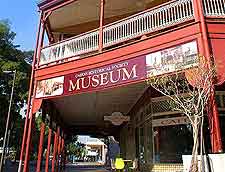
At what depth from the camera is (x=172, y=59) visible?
10.0 m

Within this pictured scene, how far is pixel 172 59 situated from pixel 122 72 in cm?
194

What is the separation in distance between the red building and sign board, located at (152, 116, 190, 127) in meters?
0.07

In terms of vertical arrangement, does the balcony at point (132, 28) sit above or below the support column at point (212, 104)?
above

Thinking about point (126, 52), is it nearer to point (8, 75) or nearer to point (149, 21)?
point (149, 21)

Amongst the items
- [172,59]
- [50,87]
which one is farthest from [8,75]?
[172,59]

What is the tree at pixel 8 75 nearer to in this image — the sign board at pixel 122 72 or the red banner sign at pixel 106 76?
the sign board at pixel 122 72

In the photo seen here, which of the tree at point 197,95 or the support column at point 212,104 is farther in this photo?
the support column at point 212,104

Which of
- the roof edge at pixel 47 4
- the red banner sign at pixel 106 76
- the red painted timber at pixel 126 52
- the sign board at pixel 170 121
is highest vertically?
the roof edge at pixel 47 4

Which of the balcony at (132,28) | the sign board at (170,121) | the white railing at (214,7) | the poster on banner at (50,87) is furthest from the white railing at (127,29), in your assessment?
the sign board at (170,121)

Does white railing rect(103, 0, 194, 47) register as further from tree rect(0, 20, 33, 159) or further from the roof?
tree rect(0, 20, 33, 159)

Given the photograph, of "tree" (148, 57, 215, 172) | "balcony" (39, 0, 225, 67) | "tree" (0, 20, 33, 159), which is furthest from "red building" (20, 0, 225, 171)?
"tree" (0, 20, 33, 159)

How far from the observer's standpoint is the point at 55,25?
59.5ft

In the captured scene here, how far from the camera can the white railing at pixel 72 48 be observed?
1297cm

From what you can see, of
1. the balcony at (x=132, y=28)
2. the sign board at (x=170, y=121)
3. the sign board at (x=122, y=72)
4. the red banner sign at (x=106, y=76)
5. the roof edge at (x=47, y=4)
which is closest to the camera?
the sign board at (x=122, y=72)
